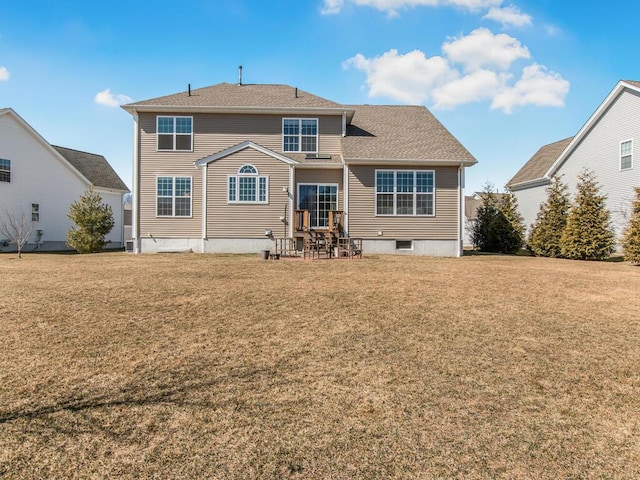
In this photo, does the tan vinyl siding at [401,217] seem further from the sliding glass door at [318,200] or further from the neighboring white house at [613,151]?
the neighboring white house at [613,151]

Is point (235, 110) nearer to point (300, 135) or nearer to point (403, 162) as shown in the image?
point (300, 135)

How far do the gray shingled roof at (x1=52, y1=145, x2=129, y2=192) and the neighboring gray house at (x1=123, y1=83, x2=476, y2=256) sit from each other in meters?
11.9

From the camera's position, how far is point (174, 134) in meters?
17.8

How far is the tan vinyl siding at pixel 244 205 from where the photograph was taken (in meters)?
16.9

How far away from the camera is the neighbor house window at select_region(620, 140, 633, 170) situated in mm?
18828

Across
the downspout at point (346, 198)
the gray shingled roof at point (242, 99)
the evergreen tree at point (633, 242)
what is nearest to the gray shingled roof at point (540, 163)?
the evergreen tree at point (633, 242)

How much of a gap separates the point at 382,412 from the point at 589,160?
2398cm

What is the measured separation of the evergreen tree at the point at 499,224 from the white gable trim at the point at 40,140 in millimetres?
25807

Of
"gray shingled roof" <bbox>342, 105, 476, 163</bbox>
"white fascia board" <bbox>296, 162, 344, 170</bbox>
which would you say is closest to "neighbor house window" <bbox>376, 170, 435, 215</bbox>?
"gray shingled roof" <bbox>342, 105, 476, 163</bbox>

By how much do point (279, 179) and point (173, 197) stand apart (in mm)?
5055

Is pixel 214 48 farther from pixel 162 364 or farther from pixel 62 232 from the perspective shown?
pixel 62 232

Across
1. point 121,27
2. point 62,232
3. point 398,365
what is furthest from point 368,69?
point 62,232

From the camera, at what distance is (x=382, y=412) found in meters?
3.26

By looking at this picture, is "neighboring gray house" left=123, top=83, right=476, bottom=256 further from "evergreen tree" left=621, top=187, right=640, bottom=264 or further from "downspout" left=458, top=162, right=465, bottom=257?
"evergreen tree" left=621, top=187, right=640, bottom=264
